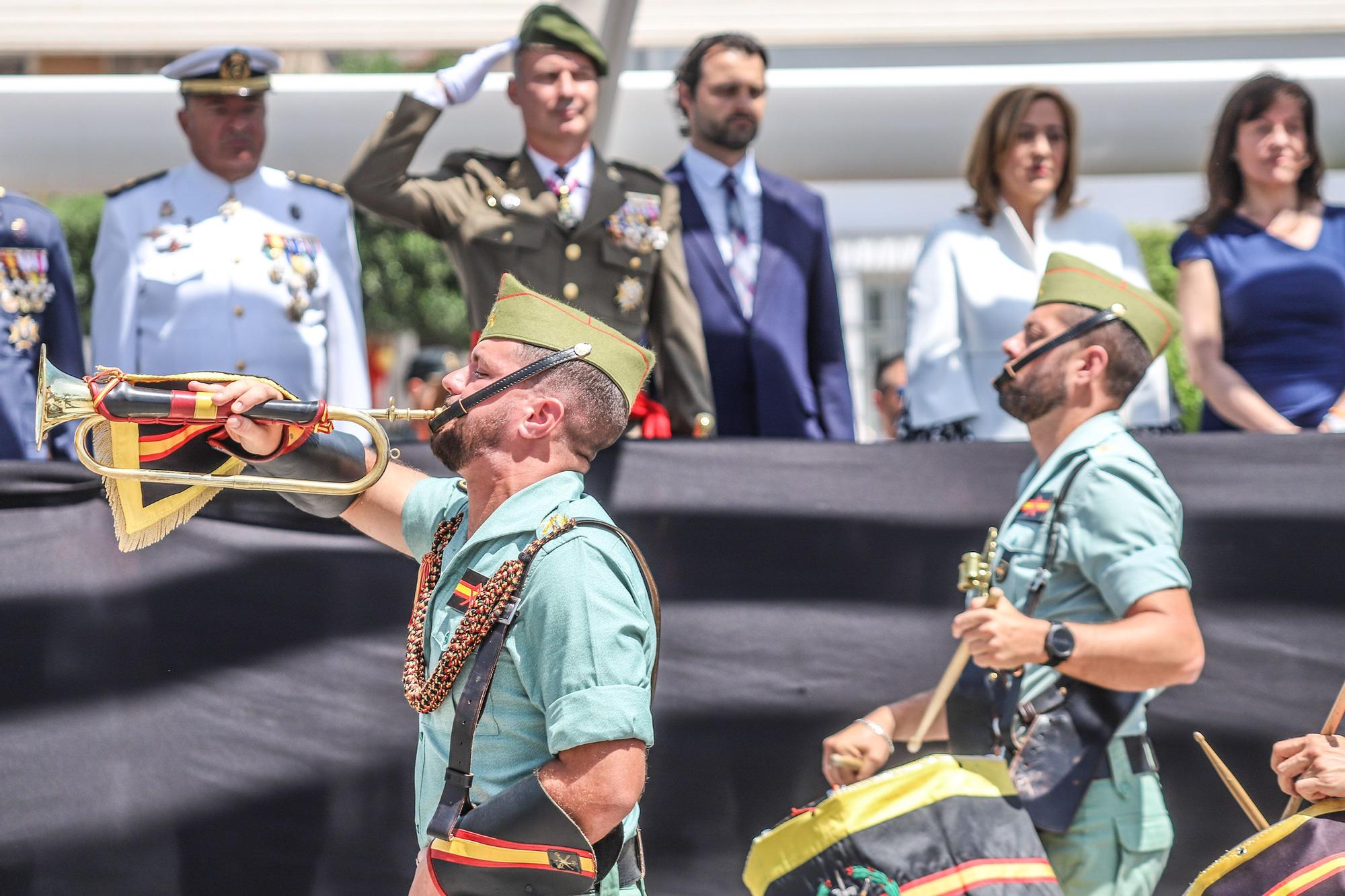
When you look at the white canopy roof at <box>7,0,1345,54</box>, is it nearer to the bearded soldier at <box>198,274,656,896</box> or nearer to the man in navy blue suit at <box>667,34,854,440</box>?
the man in navy blue suit at <box>667,34,854,440</box>

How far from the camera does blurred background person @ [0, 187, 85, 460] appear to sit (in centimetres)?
442

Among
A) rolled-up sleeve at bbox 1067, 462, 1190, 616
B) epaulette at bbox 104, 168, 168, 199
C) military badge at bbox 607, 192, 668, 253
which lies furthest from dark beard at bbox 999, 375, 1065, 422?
epaulette at bbox 104, 168, 168, 199

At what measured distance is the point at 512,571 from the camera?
251cm

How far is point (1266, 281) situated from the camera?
454cm

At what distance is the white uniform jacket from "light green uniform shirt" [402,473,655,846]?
2.04 metres

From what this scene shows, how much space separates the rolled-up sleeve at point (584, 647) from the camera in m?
2.36

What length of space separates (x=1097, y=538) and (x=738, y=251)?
70.5 inches

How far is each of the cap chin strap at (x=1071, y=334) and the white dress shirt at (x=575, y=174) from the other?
1.43 metres

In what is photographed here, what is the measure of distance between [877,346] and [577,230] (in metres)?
15.3

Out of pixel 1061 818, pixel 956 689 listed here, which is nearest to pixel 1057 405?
pixel 956 689

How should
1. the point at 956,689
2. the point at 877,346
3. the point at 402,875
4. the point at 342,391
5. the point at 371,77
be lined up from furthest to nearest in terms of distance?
the point at 877,346
the point at 371,77
the point at 342,391
the point at 402,875
the point at 956,689

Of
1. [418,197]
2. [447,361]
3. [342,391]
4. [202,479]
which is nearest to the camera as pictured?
[202,479]

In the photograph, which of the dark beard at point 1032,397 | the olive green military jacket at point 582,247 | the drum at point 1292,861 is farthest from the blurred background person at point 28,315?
the drum at point 1292,861

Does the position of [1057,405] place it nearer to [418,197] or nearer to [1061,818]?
[1061,818]
